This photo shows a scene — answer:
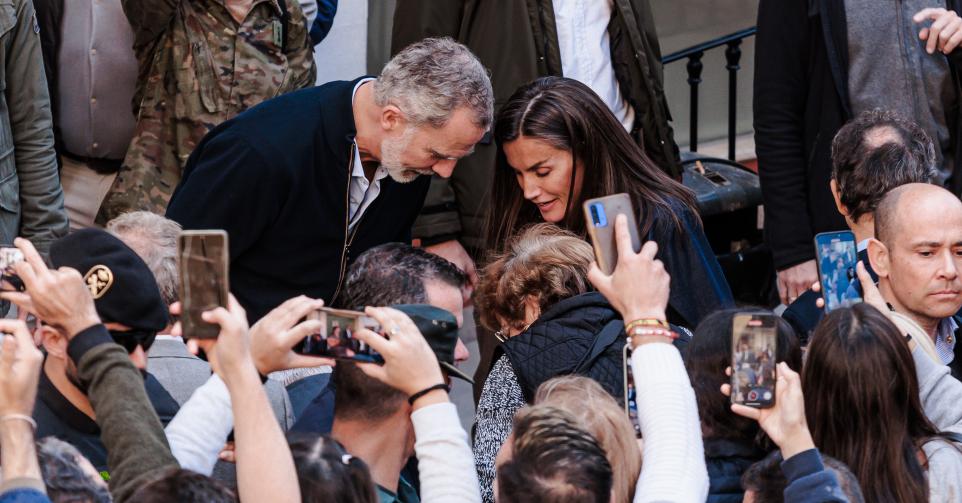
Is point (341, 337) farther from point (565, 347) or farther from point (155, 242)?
point (155, 242)

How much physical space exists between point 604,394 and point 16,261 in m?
1.06

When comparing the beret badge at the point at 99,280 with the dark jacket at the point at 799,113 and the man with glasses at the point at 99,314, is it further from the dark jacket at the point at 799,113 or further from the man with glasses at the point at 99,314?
the dark jacket at the point at 799,113

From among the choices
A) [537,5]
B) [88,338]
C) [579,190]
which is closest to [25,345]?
[88,338]

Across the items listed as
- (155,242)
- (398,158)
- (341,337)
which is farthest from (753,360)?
(398,158)

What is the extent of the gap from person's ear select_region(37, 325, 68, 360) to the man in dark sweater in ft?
3.83

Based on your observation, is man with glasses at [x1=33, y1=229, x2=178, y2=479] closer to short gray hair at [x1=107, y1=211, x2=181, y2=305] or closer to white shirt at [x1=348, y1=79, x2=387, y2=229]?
short gray hair at [x1=107, y1=211, x2=181, y2=305]

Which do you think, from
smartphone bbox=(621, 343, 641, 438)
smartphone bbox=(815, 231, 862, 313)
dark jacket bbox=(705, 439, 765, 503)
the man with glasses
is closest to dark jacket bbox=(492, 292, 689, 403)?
dark jacket bbox=(705, 439, 765, 503)

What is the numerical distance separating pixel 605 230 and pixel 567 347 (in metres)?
0.58

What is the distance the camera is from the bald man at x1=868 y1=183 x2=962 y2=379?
3.49m

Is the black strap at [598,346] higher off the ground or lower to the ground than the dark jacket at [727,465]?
higher

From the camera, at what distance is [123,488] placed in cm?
227

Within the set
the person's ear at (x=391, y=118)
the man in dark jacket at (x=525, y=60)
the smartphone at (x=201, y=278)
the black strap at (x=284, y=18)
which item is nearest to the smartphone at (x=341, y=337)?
the smartphone at (x=201, y=278)

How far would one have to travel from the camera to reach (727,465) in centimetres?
280

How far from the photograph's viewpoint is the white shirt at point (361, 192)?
4.03 m
